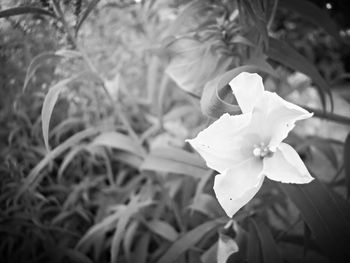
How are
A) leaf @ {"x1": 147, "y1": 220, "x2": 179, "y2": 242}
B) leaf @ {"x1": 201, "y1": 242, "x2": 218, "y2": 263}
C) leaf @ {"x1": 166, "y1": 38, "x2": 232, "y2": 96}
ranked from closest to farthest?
leaf @ {"x1": 166, "y1": 38, "x2": 232, "y2": 96}
leaf @ {"x1": 201, "y1": 242, "x2": 218, "y2": 263}
leaf @ {"x1": 147, "y1": 220, "x2": 179, "y2": 242}

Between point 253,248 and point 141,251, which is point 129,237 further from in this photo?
point 253,248

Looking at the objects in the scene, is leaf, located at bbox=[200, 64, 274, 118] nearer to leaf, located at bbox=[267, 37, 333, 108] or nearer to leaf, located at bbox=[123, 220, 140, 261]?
leaf, located at bbox=[267, 37, 333, 108]

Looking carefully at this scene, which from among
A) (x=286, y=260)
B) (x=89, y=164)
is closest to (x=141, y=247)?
(x=89, y=164)

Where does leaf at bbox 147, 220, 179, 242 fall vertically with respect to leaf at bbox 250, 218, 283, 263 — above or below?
below

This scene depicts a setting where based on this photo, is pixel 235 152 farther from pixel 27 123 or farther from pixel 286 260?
pixel 27 123

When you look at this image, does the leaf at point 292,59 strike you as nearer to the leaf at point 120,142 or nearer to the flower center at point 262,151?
the flower center at point 262,151

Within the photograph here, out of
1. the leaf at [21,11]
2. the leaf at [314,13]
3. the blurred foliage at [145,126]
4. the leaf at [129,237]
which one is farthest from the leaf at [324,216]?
the leaf at [21,11]

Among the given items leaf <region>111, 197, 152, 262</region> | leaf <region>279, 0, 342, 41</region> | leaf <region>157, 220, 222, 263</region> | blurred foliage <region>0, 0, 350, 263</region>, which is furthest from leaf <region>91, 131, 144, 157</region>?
leaf <region>279, 0, 342, 41</region>
